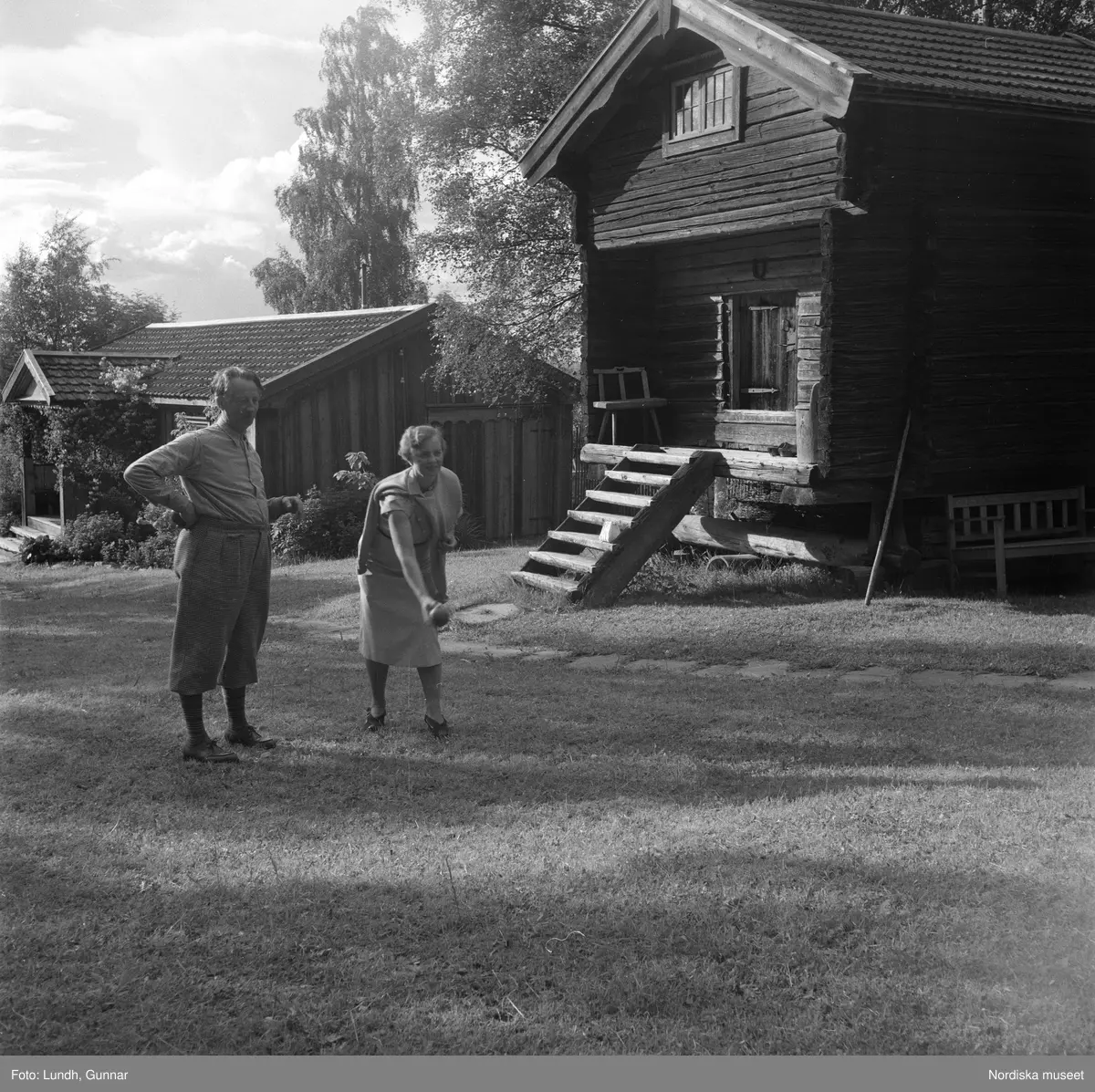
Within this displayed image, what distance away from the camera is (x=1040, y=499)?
43.3 ft

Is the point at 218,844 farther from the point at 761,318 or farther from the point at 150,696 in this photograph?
the point at 761,318

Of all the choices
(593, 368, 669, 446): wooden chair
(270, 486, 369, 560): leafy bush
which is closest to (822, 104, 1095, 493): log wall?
(593, 368, 669, 446): wooden chair

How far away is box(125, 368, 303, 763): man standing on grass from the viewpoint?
650 centimetres

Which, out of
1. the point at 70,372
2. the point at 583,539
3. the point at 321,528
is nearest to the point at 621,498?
the point at 583,539

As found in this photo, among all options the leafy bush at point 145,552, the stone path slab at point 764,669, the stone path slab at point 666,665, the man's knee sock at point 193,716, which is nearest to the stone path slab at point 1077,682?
the stone path slab at point 764,669

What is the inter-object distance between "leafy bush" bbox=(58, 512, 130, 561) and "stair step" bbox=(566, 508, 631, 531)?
10732 millimetres

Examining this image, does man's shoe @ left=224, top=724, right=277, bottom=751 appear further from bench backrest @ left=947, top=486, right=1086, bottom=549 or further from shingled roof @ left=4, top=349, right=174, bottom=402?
shingled roof @ left=4, top=349, right=174, bottom=402

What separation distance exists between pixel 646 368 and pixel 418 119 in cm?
830

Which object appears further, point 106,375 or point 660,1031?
point 106,375

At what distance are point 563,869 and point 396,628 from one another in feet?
8.54

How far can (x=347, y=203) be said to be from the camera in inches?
1374

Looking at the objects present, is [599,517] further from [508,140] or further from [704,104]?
[508,140]

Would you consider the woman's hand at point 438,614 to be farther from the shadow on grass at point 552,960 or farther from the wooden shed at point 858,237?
the wooden shed at point 858,237
